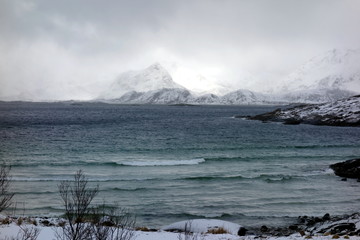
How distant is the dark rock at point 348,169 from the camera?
3609 cm

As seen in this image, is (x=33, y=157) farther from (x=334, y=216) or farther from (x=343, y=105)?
(x=343, y=105)

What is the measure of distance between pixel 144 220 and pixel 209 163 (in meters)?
21.0

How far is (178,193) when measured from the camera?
29562 millimetres

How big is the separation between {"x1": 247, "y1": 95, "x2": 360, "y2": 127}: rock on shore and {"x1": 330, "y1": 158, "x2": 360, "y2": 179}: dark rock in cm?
6511

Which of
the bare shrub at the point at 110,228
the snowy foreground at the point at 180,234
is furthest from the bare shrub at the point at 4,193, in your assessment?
the bare shrub at the point at 110,228

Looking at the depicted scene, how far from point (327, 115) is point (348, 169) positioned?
77.2 metres

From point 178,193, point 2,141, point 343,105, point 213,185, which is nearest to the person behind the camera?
point 178,193

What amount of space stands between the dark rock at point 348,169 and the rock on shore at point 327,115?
65111 mm

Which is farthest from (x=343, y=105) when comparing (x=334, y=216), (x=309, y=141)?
(x=334, y=216)

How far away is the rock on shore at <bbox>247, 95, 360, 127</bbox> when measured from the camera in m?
99.8

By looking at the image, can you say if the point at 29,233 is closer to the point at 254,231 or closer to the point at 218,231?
the point at 218,231

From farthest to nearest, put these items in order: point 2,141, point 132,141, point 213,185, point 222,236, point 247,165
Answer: point 132,141 → point 2,141 → point 247,165 → point 213,185 → point 222,236

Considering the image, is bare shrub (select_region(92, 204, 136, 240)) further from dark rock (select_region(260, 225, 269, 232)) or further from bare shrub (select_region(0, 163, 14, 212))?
dark rock (select_region(260, 225, 269, 232))

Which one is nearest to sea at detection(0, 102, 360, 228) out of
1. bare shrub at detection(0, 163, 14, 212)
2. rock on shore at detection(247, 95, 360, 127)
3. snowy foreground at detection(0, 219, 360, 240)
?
bare shrub at detection(0, 163, 14, 212)
